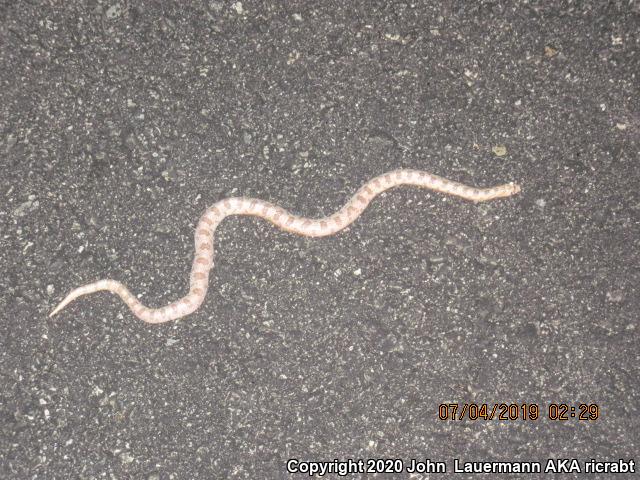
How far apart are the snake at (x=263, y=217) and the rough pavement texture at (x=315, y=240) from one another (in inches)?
3.3

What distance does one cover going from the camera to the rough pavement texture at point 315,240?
173 inches

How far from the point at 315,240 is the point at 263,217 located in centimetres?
51

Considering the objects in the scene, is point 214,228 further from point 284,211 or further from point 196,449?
point 196,449

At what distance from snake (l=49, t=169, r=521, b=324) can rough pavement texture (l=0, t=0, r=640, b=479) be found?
85mm

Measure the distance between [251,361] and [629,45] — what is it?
4.34 meters

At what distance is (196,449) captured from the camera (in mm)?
4348

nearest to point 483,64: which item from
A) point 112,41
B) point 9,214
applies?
point 112,41
